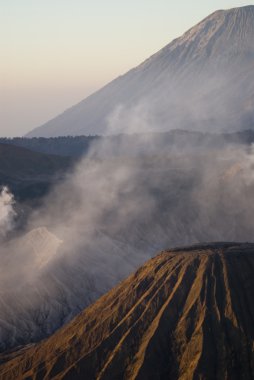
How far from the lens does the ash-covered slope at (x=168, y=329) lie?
58.2m

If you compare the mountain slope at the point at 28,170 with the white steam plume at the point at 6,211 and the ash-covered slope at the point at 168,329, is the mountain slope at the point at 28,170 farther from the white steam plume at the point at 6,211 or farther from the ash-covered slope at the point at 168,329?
the ash-covered slope at the point at 168,329

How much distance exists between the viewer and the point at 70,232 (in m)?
114

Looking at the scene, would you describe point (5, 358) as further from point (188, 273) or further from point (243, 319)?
point (243, 319)

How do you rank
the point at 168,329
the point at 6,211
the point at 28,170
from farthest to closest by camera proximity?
the point at 28,170 → the point at 6,211 → the point at 168,329

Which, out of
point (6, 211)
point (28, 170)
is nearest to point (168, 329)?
point (6, 211)

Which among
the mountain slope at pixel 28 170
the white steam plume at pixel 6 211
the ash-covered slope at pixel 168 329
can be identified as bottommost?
the ash-covered slope at pixel 168 329

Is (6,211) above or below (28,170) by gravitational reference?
below

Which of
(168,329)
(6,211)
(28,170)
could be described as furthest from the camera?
(28,170)

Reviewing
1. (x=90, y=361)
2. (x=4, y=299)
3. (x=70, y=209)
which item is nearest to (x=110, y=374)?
(x=90, y=361)

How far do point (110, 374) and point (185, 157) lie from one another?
104 m

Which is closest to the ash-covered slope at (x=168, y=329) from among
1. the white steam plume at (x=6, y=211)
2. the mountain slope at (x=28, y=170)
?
the white steam plume at (x=6, y=211)

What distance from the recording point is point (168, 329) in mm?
61438

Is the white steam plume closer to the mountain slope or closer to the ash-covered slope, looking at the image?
the mountain slope

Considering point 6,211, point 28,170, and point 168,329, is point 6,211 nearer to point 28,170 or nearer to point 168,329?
point 28,170
